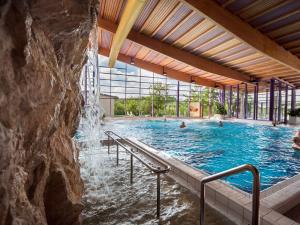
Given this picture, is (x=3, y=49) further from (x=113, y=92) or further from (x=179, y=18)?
(x=113, y=92)

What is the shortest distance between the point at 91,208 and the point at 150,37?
8.51 m

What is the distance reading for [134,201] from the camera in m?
2.61

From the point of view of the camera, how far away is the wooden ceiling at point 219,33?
5996mm

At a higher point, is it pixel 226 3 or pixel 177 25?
pixel 177 25

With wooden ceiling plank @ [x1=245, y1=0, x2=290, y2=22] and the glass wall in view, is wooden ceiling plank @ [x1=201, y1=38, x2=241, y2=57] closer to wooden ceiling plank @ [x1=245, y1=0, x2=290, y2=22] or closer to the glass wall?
wooden ceiling plank @ [x1=245, y1=0, x2=290, y2=22]

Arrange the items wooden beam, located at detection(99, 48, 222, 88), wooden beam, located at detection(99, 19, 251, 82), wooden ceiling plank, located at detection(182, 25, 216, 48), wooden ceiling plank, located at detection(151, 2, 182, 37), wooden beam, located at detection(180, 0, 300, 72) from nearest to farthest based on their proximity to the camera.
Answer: wooden beam, located at detection(180, 0, 300, 72), wooden ceiling plank, located at detection(151, 2, 182, 37), wooden ceiling plank, located at detection(182, 25, 216, 48), wooden beam, located at detection(99, 19, 251, 82), wooden beam, located at detection(99, 48, 222, 88)

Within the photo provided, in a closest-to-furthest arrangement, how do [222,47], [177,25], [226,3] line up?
[226,3]
[177,25]
[222,47]

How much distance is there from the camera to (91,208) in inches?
96.5

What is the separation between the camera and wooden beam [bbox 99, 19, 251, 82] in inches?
355

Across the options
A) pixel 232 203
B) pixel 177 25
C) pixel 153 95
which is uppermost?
pixel 177 25

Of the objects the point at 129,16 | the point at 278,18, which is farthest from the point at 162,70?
the point at 278,18

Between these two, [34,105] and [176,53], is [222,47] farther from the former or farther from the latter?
[34,105]

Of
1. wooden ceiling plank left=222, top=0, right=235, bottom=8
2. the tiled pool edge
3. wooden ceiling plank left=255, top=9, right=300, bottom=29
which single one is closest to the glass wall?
Answer: wooden ceiling plank left=255, top=9, right=300, bottom=29

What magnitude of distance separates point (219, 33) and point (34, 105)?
28.3ft
